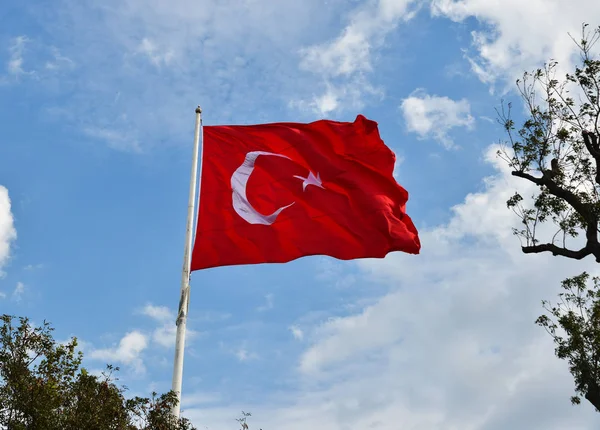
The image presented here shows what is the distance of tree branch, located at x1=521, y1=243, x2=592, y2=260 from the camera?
21.4 metres

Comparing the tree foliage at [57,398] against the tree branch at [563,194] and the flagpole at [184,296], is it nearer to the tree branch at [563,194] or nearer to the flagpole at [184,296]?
the flagpole at [184,296]

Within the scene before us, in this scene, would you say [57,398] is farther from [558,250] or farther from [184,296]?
[558,250]

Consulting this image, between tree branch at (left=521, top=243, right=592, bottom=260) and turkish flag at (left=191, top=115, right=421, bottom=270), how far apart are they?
5.64 meters

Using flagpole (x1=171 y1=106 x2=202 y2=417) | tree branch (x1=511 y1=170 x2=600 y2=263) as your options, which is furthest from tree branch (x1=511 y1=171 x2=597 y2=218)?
flagpole (x1=171 y1=106 x2=202 y2=417)

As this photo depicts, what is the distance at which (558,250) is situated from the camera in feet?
71.6

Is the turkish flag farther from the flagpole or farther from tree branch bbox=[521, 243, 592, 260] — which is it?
tree branch bbox=[521, 243, 592, 260]

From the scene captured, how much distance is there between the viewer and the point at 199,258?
1638cm

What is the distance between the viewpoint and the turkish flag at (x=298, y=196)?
17141 millimetres

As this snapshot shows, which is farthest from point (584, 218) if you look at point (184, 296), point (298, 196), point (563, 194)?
point (184, 296)

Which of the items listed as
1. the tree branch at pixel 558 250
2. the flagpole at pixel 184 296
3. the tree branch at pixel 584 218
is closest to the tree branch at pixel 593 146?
the tree branch at pixel 584 218

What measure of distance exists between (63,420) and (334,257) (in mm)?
7485

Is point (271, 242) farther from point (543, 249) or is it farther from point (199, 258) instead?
point (543, 249)

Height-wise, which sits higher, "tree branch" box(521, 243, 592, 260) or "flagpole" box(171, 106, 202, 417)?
"tree branch" box(521, 243, 592, 260)

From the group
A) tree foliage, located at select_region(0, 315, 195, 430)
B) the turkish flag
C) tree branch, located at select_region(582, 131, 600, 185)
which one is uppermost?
tree branch, located at select_region(582, 131, 600, 185)
